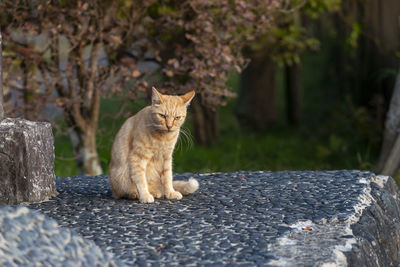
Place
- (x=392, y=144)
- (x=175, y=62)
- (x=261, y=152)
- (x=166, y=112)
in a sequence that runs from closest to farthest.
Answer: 1. (x=166, y=112)
2. (x=175, y=62)
3. (x=392, y=144)
4. (x=261, y=152)

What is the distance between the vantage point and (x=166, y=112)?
14.6ft

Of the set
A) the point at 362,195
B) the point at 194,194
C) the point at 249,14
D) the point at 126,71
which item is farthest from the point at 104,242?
the point at 249,14

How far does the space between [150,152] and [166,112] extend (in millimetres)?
390

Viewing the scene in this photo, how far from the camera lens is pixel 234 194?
486 centimetres

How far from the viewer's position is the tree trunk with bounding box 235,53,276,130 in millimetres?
13156

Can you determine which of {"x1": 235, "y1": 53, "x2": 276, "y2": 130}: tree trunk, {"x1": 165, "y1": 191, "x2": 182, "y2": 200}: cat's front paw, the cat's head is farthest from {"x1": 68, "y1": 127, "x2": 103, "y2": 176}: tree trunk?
{"x1": 235, "y1": 53, "x2": 276, "y2": 130}: tree trunk

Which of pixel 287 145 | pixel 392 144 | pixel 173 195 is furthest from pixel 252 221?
pixel 287 145

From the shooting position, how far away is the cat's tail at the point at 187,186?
15.8 feet

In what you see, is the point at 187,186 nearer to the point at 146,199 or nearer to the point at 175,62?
the point at 146,199

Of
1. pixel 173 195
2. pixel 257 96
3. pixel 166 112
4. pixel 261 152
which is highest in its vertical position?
pixel 166 112

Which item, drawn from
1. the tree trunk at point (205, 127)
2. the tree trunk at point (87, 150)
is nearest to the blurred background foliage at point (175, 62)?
the tree trunk at point (87, 150)

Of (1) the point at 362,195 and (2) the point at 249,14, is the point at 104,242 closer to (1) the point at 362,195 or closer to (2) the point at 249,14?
(1) the point at 362,195

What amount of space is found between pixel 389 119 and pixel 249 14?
7.69 feet

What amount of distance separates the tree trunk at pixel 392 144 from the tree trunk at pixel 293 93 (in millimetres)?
5867
